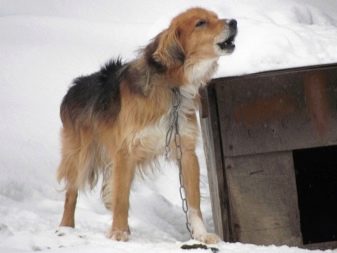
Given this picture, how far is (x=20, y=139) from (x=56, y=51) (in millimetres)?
2338

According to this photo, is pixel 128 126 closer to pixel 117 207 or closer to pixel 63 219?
pixel 117 207

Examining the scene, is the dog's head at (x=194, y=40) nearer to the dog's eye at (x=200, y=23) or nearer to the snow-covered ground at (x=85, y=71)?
the dog's eye at (x=200, y=23)

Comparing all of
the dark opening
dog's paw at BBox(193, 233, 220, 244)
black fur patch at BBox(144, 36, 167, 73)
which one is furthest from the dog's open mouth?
the dark opening

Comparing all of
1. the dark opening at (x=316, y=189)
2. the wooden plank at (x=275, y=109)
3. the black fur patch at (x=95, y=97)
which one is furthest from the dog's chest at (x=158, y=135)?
the dark opening at (x=316, y=189)

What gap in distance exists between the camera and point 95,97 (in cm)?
601

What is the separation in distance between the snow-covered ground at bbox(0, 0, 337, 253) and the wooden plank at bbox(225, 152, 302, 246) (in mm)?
642

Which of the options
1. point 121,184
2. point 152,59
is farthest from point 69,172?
point 152,59

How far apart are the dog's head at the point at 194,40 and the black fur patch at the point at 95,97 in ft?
1.58

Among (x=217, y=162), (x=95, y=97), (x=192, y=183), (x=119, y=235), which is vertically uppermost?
(x=95, y=97)

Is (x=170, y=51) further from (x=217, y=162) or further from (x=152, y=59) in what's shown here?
(x=217, y=162)

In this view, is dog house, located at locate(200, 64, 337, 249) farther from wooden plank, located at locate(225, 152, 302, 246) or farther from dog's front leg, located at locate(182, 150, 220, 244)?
dog's front leg, located at locate(182, 150, 220, 244)

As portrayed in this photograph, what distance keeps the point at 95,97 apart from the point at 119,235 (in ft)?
4.10

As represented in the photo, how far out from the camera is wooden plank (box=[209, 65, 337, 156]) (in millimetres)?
6281

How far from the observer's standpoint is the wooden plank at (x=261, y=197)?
6352 mm
